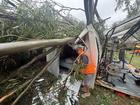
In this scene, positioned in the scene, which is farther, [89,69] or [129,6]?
[129,6]

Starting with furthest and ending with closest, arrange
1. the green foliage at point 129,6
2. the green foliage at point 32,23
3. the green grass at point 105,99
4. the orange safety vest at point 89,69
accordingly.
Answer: the green foliage at point 129,6
the green grass at point 105,99
the orange safety vest at point 89,69
the green foliage at point 32,23

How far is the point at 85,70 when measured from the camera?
430 centimetres

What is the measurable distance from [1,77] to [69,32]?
2174 mm

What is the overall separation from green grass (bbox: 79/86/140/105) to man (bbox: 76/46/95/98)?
206 mm

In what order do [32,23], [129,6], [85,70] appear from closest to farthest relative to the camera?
[32,23] → [85,70] → [129,6]

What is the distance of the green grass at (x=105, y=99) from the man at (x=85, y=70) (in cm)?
21

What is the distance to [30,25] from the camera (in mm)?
3174

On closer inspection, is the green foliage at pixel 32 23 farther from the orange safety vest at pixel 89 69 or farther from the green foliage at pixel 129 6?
the green foliage at pixel 129 6

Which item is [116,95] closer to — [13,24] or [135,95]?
[135,95]

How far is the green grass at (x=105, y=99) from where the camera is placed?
4.73 meters

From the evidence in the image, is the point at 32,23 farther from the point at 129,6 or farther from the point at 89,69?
the point at 129,6

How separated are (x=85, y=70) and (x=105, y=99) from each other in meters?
1.41

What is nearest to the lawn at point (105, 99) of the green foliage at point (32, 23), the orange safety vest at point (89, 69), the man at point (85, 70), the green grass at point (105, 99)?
the green grass at point (105, 99)

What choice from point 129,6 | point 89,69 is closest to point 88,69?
point 89,69
